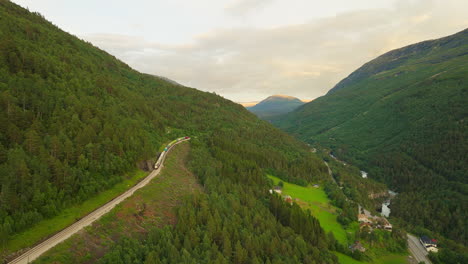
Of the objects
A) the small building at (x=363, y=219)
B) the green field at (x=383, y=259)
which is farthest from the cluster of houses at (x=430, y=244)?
the small building at (x=363, y=219)

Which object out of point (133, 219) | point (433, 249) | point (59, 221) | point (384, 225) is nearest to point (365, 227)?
point (384, 225)

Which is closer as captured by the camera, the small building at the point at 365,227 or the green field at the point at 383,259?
the green field at the point at 383,259

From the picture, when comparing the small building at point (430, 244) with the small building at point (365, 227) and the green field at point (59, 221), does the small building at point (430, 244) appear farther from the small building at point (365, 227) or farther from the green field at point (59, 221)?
the green field at point (59, 221)

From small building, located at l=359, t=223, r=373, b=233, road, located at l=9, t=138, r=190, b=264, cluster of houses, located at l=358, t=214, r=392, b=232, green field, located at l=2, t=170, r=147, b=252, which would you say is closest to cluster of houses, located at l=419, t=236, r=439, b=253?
cluster of houses, located at l=358, t=214, r=392, b=232

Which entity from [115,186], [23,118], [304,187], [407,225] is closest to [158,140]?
[115,186]

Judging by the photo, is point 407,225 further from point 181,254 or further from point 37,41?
point 37,41

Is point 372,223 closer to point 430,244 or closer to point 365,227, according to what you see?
point 365,227
